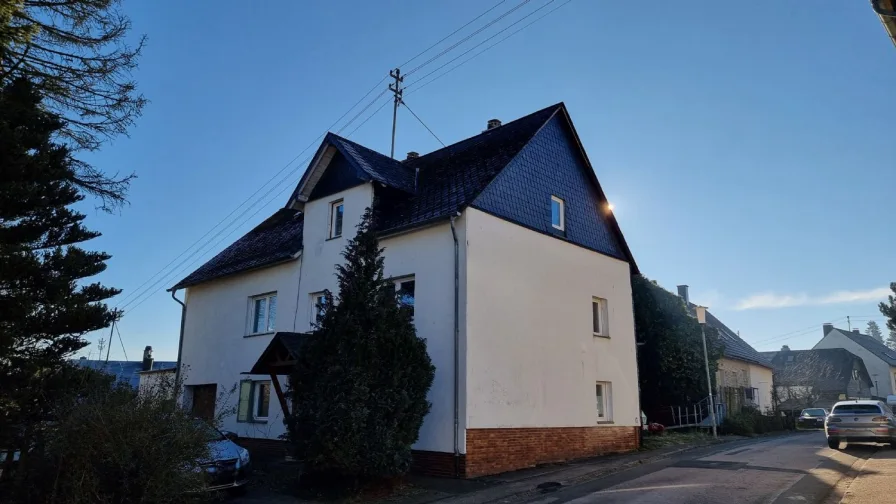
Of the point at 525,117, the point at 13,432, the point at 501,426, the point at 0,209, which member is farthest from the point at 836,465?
the point at 0,209

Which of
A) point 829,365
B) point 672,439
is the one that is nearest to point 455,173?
point 672,439

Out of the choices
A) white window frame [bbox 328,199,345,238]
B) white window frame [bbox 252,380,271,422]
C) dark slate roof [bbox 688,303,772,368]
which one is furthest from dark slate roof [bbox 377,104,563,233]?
dark slate roof [bbox 688,303,772,368]

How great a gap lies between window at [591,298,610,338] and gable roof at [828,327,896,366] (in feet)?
190

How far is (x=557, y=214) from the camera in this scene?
57.7 feet

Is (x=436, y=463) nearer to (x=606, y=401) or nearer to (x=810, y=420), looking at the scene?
(x=606, y=401)

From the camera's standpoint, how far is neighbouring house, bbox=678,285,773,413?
31.0m

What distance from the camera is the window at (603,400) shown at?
17656mm

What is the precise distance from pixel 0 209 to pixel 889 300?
33.5m

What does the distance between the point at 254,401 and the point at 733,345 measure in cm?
2871

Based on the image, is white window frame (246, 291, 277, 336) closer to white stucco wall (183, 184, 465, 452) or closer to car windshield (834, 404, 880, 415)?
white stucco wall (183, 184, 465, 452)

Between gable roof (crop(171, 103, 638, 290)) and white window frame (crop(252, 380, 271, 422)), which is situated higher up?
gable roof (crop(171, 103, 638, 290))

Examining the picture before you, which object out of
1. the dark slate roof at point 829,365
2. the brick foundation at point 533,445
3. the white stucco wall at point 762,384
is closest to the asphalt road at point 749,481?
the brick foundation at point 533,445

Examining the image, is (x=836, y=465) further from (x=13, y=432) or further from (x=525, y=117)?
(x=13, y=432)

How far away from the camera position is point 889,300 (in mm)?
27594
